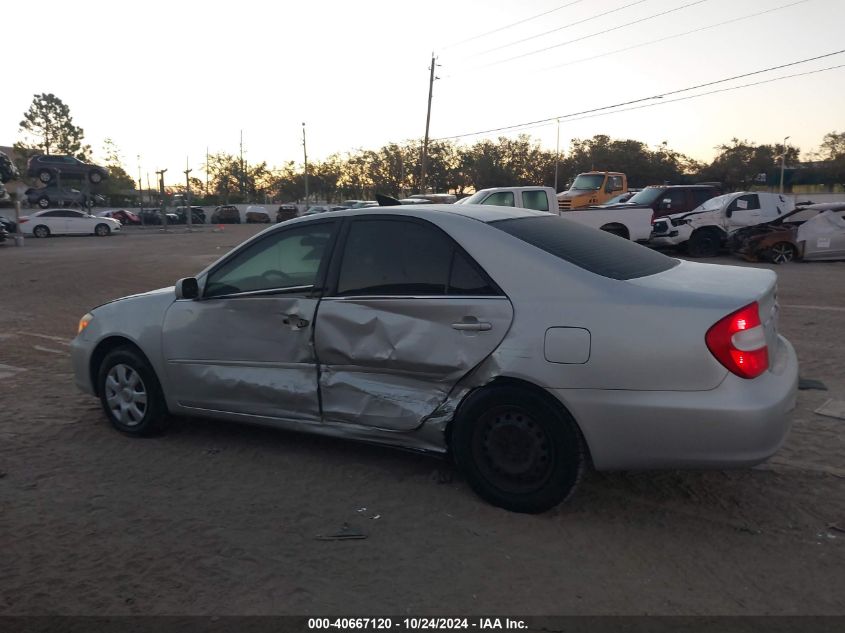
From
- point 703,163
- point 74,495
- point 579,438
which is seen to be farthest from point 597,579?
point 703,163

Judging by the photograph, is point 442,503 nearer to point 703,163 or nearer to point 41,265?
point 41,265

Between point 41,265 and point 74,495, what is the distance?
17924 millimetres

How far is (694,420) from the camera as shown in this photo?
3.36 meters

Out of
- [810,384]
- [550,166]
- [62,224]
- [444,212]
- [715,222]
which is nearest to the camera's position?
[444,212]

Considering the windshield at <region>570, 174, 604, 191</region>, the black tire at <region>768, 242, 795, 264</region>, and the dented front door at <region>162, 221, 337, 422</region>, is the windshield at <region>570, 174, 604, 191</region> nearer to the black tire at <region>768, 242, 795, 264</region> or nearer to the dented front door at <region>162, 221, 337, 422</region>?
the black tire at <region>768, 242, 795, 264</region>

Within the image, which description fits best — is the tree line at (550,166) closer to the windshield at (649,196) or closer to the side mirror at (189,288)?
the windshield at (649,196)

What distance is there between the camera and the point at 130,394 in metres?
5.16

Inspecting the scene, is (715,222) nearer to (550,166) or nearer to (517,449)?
(517,449)

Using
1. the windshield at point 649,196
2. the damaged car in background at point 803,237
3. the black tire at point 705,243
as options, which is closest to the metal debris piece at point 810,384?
the damaged car in background at point 803,237

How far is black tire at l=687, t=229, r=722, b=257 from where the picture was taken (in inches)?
736

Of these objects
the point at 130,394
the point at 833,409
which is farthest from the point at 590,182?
the point at 130,394

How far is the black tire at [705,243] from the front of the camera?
18.7 meters

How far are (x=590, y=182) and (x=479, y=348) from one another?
23.2 m

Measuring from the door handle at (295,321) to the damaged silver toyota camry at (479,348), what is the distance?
1 cm
